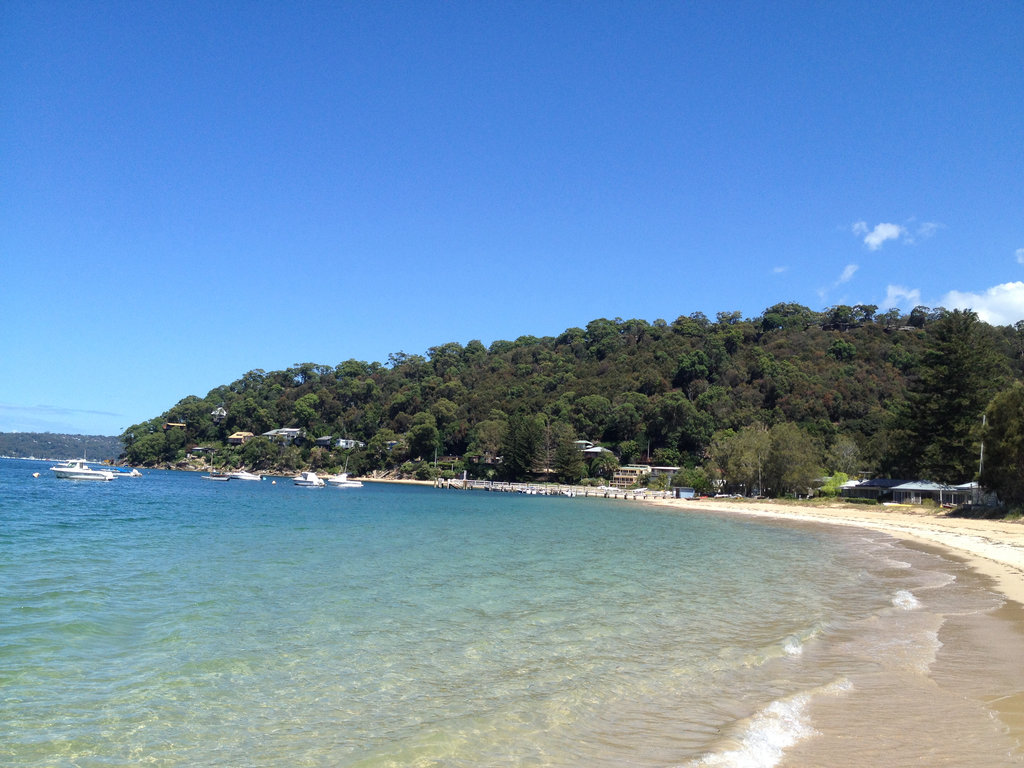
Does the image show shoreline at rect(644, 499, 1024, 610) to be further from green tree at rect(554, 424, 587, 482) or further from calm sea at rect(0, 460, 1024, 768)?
green tree at rect(554, 424, 587, 482)

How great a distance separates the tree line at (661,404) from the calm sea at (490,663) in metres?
42.4

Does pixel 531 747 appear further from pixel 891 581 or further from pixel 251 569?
pixel 891 581

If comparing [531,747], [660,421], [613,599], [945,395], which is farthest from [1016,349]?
[531,747]

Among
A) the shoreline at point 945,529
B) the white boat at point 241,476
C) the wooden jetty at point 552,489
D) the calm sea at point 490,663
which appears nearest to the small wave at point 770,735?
the calm sea at point 490,663

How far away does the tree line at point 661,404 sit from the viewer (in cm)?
6003

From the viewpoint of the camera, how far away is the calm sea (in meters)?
6.62

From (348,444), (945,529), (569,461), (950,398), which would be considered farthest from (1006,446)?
(348,444)

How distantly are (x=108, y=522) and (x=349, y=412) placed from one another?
130 m

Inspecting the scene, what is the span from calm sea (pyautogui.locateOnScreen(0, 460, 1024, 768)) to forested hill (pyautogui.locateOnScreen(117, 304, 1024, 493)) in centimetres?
4443

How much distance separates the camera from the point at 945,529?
34.9 metres

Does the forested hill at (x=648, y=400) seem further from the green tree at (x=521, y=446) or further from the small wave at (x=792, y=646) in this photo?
the small wave at (x=792, y=646)

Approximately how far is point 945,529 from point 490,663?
34200mm

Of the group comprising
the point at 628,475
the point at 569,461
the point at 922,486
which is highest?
the point at 569,461

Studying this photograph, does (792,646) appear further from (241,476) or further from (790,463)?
(241,476)
